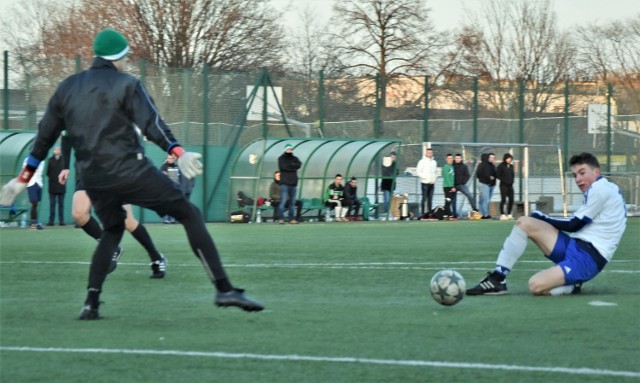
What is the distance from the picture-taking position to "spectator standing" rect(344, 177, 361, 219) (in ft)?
107

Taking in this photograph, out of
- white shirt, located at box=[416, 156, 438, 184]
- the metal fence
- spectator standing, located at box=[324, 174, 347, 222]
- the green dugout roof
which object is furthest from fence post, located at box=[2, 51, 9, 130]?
white shirt, located at box=[416, 156, 438, 184]

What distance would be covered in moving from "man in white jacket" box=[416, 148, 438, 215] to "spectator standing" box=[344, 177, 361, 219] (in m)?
1.76

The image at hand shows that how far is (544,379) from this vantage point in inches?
231

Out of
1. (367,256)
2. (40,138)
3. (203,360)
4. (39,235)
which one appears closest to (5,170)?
(39,235)

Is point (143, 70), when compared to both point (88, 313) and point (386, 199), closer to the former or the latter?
point (386, 199)

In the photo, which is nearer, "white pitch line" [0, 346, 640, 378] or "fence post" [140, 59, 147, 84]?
"white pitch line" [0, 346, 640, 378]

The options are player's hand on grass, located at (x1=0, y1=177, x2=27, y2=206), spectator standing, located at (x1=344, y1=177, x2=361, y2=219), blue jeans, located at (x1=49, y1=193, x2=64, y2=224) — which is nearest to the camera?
player's hand on grass, located at (x1=0, y1=177, x2=27, y2=206)

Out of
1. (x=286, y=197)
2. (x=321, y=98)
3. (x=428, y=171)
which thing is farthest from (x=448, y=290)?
(x=321, y=98)

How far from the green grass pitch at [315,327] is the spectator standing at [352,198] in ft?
59.3

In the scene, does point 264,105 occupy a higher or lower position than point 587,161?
higher

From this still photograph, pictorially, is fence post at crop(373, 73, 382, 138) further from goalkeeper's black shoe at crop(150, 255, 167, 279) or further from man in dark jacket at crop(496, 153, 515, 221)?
goalkeeper's black shoe at crop(150, 255, 167, 279)

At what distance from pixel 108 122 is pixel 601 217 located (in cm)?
434

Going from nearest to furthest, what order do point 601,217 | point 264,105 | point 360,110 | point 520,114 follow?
point 601,217 → point 264,105 → point 360,110 → point 520,114

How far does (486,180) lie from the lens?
33469 millimetres
